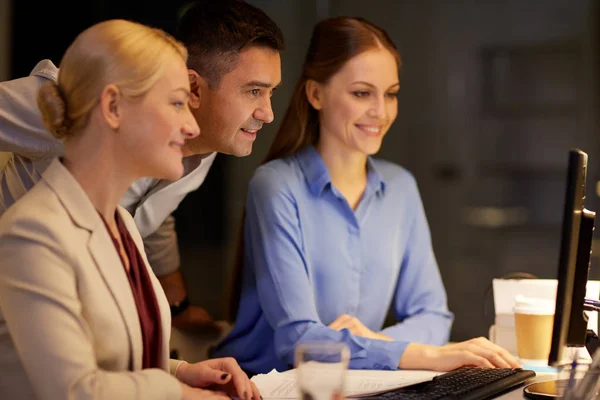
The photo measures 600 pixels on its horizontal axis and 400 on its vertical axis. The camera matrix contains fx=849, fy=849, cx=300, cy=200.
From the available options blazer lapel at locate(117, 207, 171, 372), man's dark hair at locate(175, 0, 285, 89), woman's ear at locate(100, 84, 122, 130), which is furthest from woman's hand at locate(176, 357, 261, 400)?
man's dark hair at locate(175, 0, 285, 89)

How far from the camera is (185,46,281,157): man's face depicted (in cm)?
194

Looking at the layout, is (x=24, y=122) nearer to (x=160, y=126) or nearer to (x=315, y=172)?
(x=160, y=126)

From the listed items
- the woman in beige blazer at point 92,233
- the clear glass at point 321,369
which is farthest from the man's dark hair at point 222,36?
the clear glass at point 321,369

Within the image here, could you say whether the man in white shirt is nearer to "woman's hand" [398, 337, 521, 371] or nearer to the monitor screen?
"woman's hand" [398, 337, 521, 371]

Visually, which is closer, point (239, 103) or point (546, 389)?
point (546, 389)

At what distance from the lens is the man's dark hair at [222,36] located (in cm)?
194

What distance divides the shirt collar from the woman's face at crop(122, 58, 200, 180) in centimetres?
98

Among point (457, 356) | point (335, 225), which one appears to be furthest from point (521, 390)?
point (335, 225)

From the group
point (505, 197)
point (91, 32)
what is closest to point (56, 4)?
point (505, 197)

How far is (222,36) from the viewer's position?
195 centimetres

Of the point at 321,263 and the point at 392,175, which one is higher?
the point at 392,175

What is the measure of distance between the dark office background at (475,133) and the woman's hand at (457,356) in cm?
A: 279

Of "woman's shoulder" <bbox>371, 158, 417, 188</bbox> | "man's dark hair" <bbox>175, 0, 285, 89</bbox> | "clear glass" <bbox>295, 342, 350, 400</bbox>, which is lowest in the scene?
"clear glass" <bbox>295, 342, 350, 400</bbox>

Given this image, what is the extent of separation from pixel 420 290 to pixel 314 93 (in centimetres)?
64
